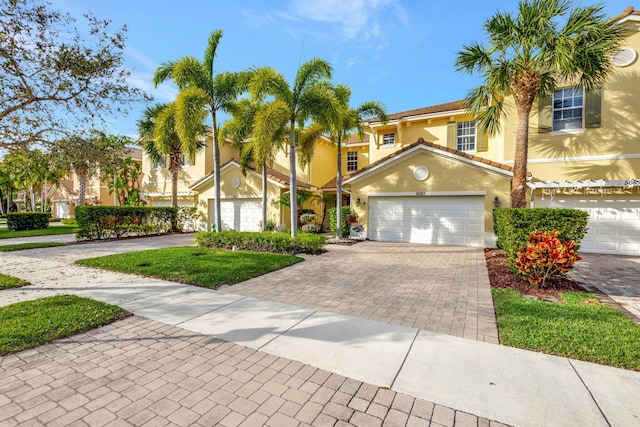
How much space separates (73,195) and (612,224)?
154 ft

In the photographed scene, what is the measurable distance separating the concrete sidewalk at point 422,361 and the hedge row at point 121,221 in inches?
444

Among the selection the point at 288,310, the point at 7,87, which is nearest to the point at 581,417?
the point at 288,310

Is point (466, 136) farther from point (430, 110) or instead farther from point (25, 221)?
point (25, 221)

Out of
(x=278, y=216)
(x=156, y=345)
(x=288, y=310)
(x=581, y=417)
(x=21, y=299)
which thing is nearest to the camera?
(x=581, y=417)

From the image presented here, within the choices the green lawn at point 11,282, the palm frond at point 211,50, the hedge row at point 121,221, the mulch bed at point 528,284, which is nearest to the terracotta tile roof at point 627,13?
the mulch bed at point 528,284

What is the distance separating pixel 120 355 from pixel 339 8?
1053cm

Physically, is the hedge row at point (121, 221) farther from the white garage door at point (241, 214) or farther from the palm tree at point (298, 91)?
the palm tree at point (298, 91)

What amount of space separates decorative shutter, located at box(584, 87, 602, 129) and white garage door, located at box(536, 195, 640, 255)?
301 centimetres

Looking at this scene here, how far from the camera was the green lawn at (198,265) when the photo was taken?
714cm

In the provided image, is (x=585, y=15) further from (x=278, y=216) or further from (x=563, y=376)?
(x=278, y=216)

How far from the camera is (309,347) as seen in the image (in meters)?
3.80

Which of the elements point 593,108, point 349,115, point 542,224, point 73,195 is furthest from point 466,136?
point 73,195

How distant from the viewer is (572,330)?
166 inches

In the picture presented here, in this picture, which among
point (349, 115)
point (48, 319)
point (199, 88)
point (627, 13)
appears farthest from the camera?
point (349, 115)
